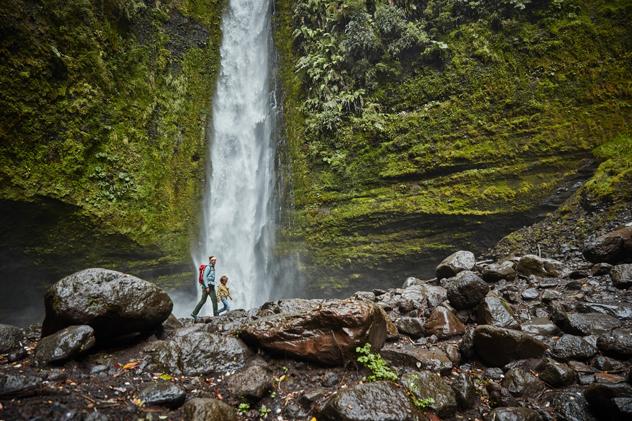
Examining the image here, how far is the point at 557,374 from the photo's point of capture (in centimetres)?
384

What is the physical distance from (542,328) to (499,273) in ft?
6.99

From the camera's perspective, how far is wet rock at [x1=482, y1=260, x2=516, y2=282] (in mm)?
6859

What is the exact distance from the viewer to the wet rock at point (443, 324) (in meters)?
5.20

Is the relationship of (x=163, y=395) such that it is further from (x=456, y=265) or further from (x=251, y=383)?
(x=456, y=265)

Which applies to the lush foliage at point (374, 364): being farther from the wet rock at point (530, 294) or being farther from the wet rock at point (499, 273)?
the wet rock at point (499, 273)

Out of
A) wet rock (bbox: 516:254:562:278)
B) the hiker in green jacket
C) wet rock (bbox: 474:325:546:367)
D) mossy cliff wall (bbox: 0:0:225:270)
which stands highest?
mossy cliff wall (bbox: 0:0:225:270)

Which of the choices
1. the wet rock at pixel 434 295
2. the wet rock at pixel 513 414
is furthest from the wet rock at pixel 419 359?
the wet rock at pixel 434 295

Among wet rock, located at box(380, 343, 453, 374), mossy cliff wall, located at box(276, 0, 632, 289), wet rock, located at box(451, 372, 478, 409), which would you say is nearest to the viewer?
wet rock, located at box(451, 372, 478, 409)

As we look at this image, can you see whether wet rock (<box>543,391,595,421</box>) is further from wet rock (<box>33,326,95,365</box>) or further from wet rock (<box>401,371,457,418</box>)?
wet rock (<box>33,326,95,365</box>)

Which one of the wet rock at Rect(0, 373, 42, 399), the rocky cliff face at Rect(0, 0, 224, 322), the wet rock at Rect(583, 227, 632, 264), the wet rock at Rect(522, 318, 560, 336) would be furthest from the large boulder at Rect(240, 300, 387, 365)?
the rocky cliff face at Rect(0, 0, 224, 322)

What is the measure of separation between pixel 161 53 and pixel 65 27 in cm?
366

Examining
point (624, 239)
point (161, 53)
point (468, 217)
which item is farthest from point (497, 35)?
point (161, 53)

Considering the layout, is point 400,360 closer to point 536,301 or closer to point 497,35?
point 536,301

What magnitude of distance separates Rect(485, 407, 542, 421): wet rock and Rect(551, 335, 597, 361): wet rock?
125 cm
